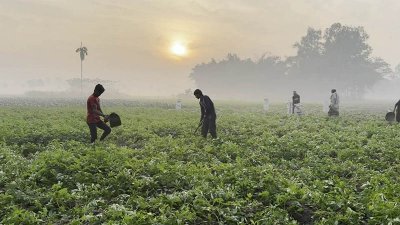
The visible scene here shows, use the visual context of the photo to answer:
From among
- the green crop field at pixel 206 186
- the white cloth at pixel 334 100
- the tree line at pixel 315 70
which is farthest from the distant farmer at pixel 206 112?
the tree line at pixel 315 70

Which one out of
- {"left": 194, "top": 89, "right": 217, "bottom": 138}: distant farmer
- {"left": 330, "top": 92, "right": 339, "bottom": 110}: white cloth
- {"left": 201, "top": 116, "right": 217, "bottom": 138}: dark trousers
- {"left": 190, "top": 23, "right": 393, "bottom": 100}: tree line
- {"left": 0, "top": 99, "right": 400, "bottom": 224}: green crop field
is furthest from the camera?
{"left": 190, "top": 23, "right": 393, "bottom": 100}: tree line

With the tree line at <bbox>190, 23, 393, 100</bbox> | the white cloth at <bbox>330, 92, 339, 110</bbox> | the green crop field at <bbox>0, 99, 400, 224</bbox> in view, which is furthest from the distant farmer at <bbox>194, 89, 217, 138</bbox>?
the tree line at <bbox>190, 23, 393, 100</bbox>

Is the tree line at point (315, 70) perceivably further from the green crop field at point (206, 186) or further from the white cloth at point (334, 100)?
the green crop field at point (206, 186)

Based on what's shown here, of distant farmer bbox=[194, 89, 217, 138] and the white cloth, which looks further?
the white cloth

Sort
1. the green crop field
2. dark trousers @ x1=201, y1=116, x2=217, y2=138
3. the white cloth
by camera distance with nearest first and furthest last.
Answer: the green crop field → dark trousers @ x1=201, y1=116, x2=217, y2=138 → the white cloth

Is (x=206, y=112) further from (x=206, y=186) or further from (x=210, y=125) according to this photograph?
(x=206, y=186)

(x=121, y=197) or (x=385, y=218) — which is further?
(x=121, y=197)

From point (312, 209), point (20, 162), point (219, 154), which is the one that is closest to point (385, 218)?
point (312, 209)

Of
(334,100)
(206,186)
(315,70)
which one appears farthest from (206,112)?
(315,70)

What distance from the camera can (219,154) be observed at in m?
12.9

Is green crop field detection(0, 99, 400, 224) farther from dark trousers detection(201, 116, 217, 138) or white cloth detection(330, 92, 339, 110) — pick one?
white cloth detection(330, 92, 339, 110)

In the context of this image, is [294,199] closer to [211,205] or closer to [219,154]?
[211,205]

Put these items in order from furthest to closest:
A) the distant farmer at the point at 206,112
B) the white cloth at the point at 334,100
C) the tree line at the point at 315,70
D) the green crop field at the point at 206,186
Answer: the tree line at the point at 315,70 → the white cloth at the point at 334,100 → the distant farmer at the point at 206,112 → the green crop field at the point at 206,186

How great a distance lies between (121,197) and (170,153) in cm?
465
